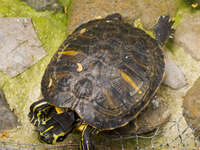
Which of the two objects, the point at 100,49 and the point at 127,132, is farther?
the point at 127,132

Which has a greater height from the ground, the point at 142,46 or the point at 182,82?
the point at 142,46

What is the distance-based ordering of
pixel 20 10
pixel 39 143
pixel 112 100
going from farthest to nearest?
pixel 20 10
pixel 39 143
pixel 112 100

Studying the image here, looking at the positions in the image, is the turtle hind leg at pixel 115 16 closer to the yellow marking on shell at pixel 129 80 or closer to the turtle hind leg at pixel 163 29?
the turtle hind leg at pixel 163 29

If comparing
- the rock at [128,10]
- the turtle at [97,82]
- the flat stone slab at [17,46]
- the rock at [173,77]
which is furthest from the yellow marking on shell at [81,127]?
the rock at [128,10]

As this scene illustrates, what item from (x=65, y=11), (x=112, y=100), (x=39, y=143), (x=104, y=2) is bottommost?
(x=39, y=143)

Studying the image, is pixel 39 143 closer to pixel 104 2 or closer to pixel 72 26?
pixel 72 26

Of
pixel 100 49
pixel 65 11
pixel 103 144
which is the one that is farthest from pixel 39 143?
pixel 65 11
